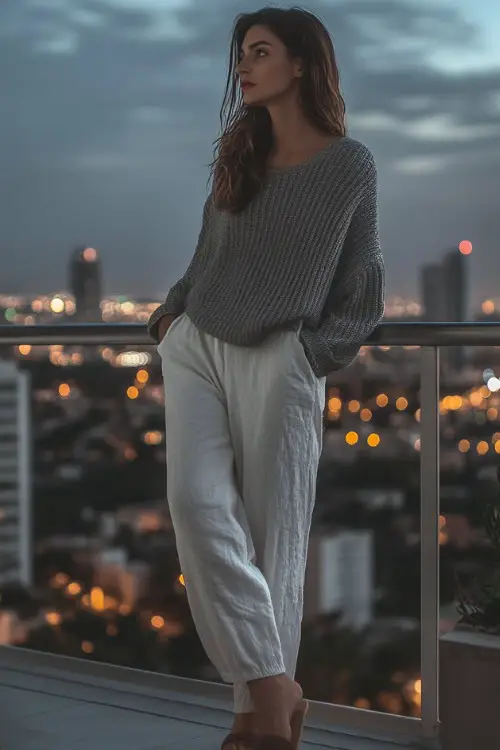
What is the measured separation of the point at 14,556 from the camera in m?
3.20

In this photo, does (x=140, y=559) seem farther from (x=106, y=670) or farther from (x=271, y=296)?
(x=271, y=296)

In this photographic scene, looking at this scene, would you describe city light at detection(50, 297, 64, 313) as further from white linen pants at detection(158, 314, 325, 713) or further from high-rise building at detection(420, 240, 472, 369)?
white linen pants at detection(158, 314, 325, 713)

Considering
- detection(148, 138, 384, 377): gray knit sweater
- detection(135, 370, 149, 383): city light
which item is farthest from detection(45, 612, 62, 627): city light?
detection(148, 138, 384, 377): gray knit sweater

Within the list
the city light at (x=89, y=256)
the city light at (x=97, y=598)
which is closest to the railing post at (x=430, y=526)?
the city light at (x=97, y=598)

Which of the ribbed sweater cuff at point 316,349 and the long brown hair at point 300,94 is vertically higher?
the long brown hair at point 300,94

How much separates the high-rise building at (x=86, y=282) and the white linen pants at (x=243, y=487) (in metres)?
1.12

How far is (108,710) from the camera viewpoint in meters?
2.77

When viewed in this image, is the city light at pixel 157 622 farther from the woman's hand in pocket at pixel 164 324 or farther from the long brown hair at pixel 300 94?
the long brown hair at pixel 300 94

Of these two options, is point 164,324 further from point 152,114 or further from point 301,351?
point 152,114

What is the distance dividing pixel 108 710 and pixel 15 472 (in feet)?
2.52

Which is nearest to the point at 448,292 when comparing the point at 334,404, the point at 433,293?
the point at 433,293

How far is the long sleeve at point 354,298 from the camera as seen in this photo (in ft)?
6.68

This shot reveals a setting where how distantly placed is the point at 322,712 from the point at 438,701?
0.30 meters

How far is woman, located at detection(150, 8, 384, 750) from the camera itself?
6.64ft
